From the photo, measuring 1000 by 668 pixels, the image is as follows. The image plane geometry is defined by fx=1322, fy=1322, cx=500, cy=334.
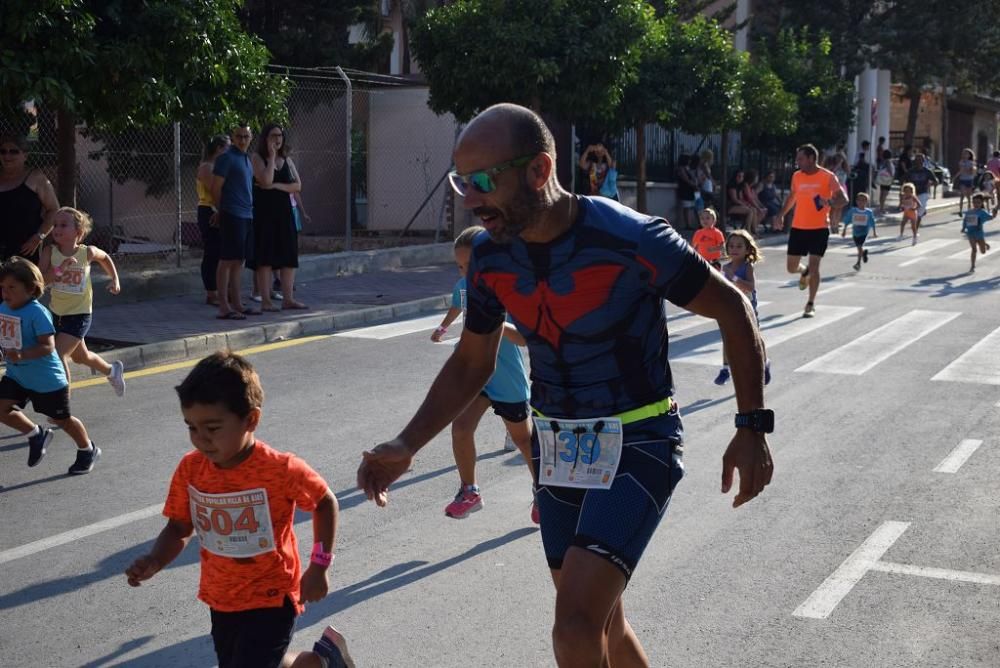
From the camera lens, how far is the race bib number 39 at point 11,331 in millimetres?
7402

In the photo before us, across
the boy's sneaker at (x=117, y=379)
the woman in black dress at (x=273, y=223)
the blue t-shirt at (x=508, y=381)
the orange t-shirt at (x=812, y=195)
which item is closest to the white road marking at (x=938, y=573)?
the blue t-shirt at (x=508, y=381)

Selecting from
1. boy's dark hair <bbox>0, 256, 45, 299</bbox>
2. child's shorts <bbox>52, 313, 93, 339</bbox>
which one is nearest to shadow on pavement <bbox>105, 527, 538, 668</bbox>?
boy's dark hair <bbox>0, 256, 45, 299</bbox>

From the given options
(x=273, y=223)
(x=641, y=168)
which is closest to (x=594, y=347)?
(x=273, y=223)

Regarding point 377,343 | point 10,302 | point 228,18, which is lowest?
point 377,343

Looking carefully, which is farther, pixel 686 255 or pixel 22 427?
pixel 22 427

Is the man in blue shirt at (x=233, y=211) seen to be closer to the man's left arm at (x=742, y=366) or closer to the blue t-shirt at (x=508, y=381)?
the blue t-shirt at (x=508, y=381)

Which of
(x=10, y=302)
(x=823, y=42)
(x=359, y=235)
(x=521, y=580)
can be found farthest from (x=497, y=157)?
(x=823, y=42)

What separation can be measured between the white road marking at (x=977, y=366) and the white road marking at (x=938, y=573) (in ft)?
17.1

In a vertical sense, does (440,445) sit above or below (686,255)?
below

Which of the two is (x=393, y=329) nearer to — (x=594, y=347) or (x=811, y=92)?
(x=594, y=347)

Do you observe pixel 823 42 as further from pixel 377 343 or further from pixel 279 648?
pixel 279 648

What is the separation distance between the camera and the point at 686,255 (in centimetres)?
366

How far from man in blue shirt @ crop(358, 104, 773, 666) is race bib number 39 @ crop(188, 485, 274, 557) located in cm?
32

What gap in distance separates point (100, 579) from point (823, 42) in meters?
29.9
